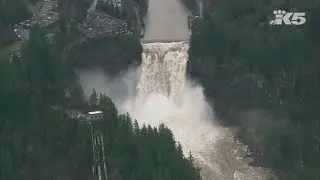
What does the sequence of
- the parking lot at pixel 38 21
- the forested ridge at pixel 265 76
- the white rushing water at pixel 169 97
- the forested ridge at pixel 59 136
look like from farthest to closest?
1. the parking lot at pixel 38 21
2. the white rushing water at pixel 169 97
3. the forested ridge at pixel 265 76
4. the forested ridge at pixel 59 136

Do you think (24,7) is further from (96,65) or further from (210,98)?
(210,98)

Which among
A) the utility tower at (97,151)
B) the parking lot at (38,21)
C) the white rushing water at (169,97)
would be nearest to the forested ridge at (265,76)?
the white rushing water at (169,97)

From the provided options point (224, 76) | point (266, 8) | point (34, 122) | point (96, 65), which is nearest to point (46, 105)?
point (34, 122)

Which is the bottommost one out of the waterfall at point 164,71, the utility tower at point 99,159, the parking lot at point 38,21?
the utility tower at point 99,159

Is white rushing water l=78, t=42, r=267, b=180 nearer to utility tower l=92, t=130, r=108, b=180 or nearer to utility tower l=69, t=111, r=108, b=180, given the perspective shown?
utility tower l=69, t=111, r=108, b=180

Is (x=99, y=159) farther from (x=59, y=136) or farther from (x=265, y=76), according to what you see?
(x=265, y=76)

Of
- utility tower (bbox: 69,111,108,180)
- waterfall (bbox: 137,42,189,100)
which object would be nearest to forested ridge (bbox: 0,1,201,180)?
utility tower (bbox: 69,111,108,180)

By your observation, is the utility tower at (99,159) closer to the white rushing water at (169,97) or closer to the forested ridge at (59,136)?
the forested ridge at (59,136)
